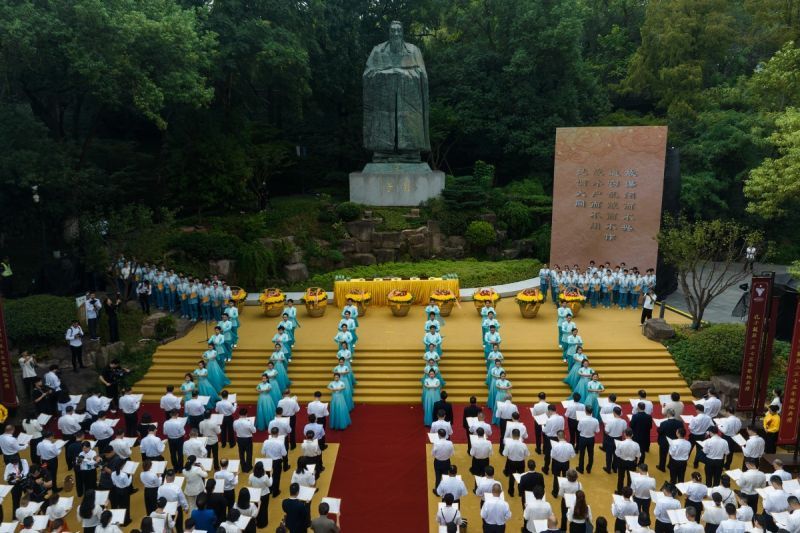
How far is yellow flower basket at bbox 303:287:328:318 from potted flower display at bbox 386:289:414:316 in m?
1.96

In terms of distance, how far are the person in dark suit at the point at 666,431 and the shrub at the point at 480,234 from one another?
14043 millimetres

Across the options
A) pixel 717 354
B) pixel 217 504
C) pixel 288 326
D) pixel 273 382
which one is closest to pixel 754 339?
pixel 717 354

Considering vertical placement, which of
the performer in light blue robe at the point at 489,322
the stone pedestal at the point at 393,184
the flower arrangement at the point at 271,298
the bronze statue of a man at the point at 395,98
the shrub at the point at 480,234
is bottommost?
the flower arrangement at the point at 271,298

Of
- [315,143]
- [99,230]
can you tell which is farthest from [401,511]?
[315,143]

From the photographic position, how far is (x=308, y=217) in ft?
78.4

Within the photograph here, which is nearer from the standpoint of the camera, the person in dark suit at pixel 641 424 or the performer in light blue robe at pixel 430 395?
the person in dark suit at pixel 641 424

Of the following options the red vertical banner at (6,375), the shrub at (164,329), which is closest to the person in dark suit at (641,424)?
the shrub at (164,329)

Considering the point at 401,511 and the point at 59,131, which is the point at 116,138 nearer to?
the point at 59,131

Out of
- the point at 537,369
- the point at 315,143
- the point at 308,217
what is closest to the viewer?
the point at 537,369

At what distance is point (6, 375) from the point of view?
41.4 feet

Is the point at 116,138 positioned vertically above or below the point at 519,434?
above

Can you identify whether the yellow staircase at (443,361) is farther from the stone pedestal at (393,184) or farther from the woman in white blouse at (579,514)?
the stone pedestal at (393,184)

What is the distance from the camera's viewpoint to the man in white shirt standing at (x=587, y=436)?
1055cm

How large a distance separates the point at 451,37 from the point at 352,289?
20.6m
